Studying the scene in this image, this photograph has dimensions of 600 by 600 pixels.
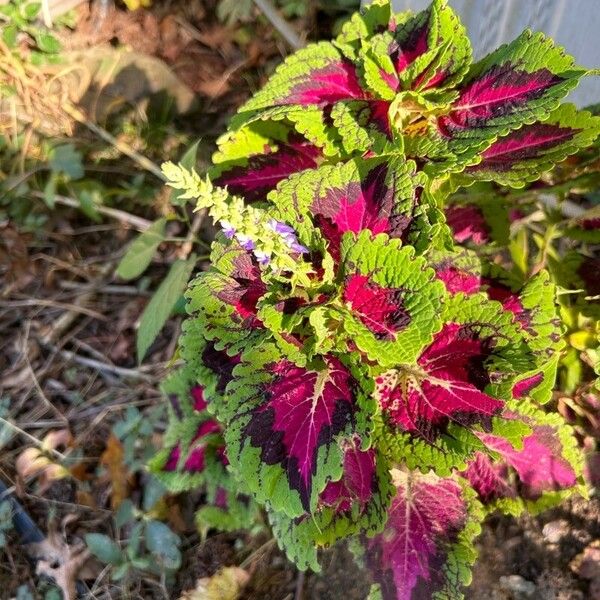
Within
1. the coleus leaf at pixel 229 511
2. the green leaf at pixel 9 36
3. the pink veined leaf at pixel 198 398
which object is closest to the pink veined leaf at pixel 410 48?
the pink veined leaf at pixel 198 398

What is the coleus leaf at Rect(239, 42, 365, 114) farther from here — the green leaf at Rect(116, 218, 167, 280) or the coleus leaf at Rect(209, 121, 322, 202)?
the green leaf at Rect(116, 218, 167, 280)

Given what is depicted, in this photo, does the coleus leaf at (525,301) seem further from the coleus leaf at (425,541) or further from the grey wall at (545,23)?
the grey wall at (545,23)

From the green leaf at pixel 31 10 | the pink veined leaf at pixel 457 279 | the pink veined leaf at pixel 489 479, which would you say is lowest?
the pink veined leaf at pixel 489 479

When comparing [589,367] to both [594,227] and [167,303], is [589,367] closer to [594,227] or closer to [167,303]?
[594,227]

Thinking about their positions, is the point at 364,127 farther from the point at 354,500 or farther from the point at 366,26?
the point at 354,500

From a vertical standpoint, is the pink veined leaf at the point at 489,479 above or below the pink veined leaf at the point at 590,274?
below

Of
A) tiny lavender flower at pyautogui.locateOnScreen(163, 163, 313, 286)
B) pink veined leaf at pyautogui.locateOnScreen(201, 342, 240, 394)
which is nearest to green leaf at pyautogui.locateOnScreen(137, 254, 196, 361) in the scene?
pink veined leaf at pyautogui.locateOnScreen(201, 342, 240, 394)

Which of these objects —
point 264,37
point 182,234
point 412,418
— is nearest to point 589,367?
point 412,418

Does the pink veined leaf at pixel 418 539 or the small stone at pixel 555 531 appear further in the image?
the small stone at pixel 555 531
